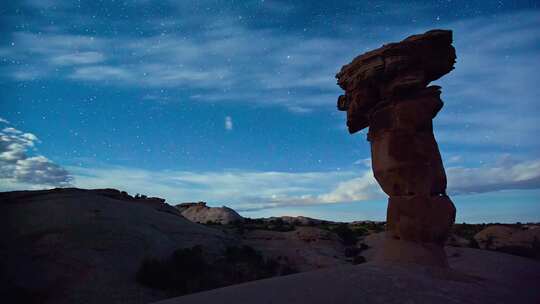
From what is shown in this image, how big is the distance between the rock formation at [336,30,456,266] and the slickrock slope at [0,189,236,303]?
9.65 metres

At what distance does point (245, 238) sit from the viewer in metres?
33.3

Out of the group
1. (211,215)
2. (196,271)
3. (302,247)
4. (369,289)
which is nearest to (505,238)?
(302,247)

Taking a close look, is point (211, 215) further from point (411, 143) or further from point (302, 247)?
point (411, 143)

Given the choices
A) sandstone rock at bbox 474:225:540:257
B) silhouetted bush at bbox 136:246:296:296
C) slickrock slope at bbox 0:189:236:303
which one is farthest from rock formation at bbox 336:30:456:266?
sandstone rock at bbox 474:225:540:257

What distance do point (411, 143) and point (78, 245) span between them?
50.7 ft

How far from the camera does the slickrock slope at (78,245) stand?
13.2 m

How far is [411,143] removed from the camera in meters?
12.9

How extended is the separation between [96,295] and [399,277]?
10688 millimetres

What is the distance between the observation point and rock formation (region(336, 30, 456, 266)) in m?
12.5

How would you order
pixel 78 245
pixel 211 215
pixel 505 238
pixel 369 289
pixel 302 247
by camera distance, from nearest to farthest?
pixel 369 289
pixel 78 245
pixel 302 247
pixel 505 238
pixel 211 215

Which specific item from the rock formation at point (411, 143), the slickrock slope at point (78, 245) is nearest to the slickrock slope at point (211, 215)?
the slickrock slope at point (78, 245)

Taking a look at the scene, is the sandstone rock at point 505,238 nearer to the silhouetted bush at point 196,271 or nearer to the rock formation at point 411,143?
the silhouetted bush at point 196,271

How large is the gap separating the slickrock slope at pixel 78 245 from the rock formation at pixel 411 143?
31.7 ft

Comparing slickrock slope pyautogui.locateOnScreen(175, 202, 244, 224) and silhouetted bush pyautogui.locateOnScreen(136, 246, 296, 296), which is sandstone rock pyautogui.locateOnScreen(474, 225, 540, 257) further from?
slickrock slope pyautogui.locateOnScreen(175, 202, 244, 224)
